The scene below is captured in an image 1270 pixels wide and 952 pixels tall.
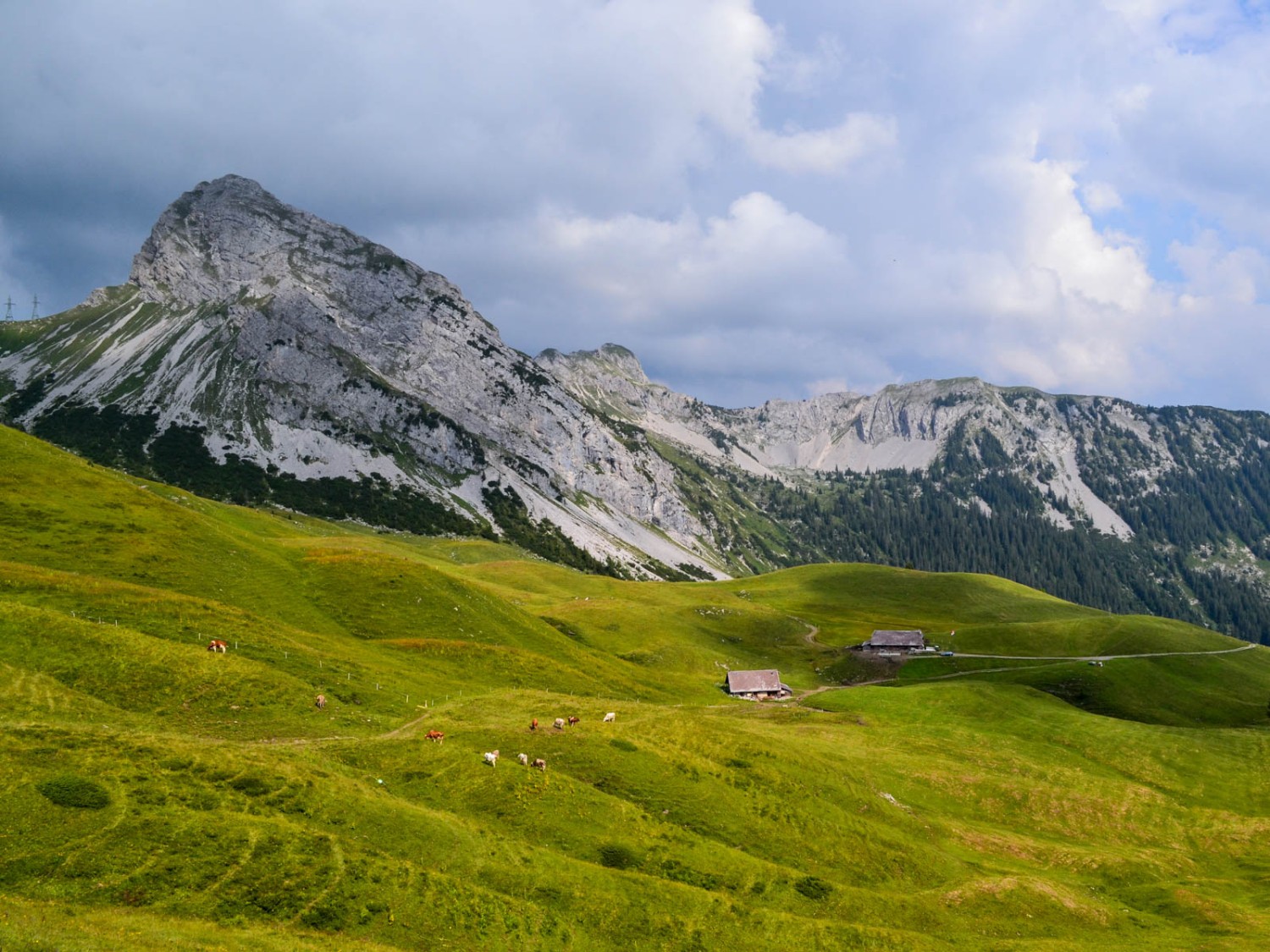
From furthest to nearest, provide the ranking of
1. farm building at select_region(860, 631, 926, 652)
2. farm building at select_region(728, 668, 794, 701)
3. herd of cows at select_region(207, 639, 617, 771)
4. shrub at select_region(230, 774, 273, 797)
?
farm building at select_region(860, 631, 926, 652) < farm building at select_region(728, 668, 794, 701) < herd of cows at select_region(207, 639, 617, 771) < shrub at select_region(230, 774, 273, 797)

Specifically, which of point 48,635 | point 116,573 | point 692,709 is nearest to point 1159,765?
point 692,709

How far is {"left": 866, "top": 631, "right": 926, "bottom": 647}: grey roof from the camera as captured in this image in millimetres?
136375

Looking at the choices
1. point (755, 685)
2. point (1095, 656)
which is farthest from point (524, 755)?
point (1095, 656)

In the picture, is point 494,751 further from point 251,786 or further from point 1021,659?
point 1021,659

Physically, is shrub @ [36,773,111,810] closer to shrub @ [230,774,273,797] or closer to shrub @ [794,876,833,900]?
shrub @ [230,774,273,797]

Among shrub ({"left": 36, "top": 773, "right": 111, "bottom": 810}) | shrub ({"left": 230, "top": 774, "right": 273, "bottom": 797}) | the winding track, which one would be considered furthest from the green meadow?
the winding track

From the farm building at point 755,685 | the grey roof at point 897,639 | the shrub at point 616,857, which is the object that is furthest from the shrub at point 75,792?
the grey roof at point 897,639

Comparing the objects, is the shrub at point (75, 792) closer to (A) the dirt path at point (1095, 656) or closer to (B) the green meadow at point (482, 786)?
(B) the green meadow at point (482, 786)

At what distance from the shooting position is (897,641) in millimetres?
136500

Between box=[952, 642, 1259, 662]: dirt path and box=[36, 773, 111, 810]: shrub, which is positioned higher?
box=[952, 642, 1259, 662]: dirt path

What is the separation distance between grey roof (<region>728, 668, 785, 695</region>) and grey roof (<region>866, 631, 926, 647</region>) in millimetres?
35824

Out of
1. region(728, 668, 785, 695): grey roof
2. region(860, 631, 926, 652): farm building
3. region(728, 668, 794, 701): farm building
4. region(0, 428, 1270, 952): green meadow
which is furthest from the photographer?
region(860, 631, 926, 652): farm building

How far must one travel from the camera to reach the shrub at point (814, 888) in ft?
125

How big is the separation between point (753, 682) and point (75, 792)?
91788 mm
